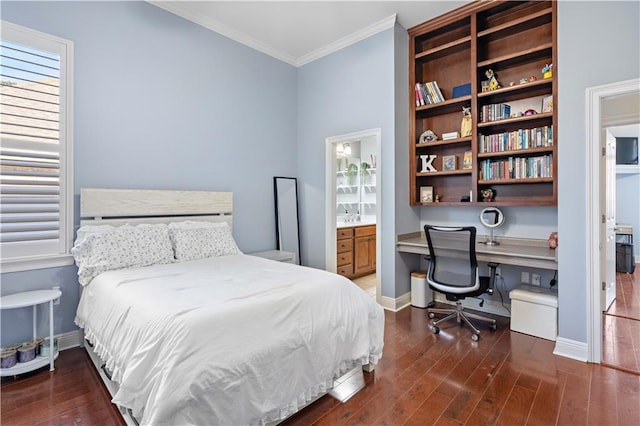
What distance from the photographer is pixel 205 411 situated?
1390 mm

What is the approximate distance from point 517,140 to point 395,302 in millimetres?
2168

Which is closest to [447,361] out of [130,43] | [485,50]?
[485,50]

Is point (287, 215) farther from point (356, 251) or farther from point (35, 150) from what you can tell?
point (35, 150)

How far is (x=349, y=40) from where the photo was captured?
13.2ft

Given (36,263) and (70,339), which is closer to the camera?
(36,263)

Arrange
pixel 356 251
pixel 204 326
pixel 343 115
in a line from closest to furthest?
1. pixel 204 326
2. pixel 343 115
3. pixel 356 251

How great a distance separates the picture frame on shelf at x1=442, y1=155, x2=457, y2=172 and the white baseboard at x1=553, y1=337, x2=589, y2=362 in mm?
1980

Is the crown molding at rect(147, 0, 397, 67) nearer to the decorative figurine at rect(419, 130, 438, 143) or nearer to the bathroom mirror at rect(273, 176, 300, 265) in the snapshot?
the decorative figurine at rect(419, 130, 438, 143)

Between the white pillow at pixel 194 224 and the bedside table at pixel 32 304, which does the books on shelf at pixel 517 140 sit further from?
the bedside table at pixel 32 304

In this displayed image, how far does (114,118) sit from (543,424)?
157 inches

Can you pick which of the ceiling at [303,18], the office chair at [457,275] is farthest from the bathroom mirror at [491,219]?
the ceiling at [303,18]

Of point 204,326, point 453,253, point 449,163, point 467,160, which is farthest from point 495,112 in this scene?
point 204,326

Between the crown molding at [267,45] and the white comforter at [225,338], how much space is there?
2762 millimetres

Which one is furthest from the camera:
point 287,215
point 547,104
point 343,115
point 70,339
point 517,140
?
point 287,215
